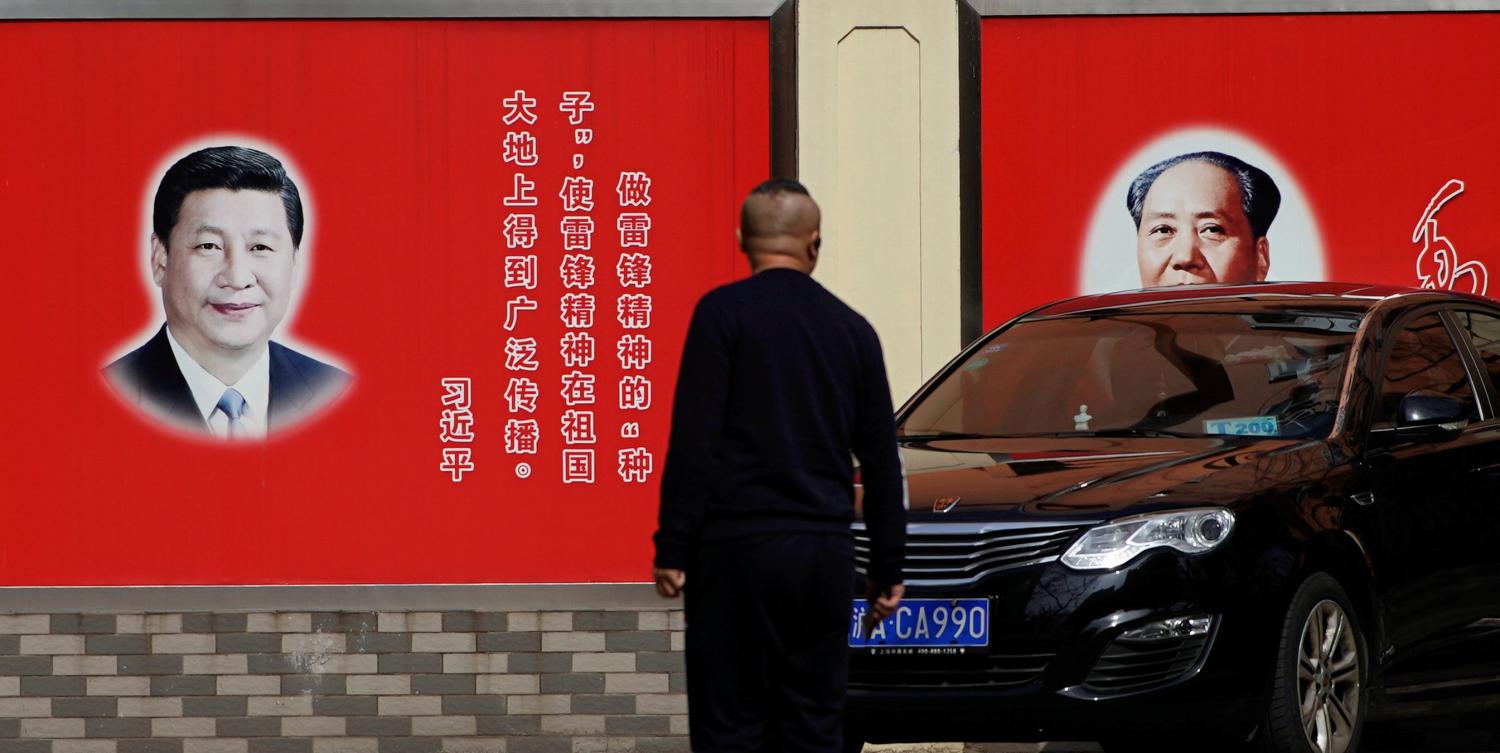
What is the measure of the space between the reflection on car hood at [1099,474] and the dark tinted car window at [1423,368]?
0.59m

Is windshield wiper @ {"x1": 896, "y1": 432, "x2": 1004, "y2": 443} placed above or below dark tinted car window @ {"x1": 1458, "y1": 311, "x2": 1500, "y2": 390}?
below

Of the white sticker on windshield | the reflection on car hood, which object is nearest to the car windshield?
the white sticker on windshield

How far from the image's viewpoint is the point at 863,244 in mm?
9500

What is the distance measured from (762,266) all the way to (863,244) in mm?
4719

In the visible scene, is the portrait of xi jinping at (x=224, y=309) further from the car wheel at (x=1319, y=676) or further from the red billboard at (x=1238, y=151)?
the car wheel at (x=1319, y=676)

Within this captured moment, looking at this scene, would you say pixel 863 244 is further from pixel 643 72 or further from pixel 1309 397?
pixel 1309 397

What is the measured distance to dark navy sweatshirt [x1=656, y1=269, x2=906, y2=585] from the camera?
4.60 meters

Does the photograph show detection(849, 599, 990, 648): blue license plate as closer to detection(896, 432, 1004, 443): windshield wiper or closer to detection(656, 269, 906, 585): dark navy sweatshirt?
detection(896, 432, 1004, 443): windshield wiper

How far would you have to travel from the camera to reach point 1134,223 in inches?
379

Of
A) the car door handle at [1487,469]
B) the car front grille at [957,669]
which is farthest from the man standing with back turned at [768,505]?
the car door handle at [1487,469]

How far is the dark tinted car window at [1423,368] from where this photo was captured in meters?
7.01

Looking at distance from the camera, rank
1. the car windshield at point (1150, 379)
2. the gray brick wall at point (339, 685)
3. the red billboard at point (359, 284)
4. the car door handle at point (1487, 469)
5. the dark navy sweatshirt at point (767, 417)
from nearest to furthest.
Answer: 1. the dark navy sweatshirt at point (767, 417)
2. the car windshield at point (1150, 379)
3. the car door handle at point (1487, 469)
4. the gray brick wall at point (339, 685)
5. the red billboard at point (359, 284)

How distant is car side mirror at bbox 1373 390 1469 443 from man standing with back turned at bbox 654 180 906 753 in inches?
102

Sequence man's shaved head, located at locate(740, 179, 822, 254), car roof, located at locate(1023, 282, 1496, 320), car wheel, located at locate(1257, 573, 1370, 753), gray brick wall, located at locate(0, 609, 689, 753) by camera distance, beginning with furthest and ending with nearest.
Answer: gray brick wall, located at locate(0, 609, 689, 753) → car roof, located at locate(1023, 282, 1496, 320) → car wheel, located at locate(1257, 573, 1370, 753) → man's shaved head, located at locate(740, 179, 822, 254)
